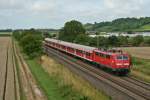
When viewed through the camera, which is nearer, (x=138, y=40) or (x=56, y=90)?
(x=56, y=90)

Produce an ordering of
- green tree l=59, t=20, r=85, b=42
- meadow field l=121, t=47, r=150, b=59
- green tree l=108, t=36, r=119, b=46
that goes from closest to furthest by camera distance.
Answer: meadow field l=121, t=47, r=150, b=59 → green tree l=108, t=36, r=119, b=46 → green tree l=59, t=20, r=85, b=42

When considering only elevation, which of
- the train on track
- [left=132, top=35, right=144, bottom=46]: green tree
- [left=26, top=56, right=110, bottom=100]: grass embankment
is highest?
the train on track

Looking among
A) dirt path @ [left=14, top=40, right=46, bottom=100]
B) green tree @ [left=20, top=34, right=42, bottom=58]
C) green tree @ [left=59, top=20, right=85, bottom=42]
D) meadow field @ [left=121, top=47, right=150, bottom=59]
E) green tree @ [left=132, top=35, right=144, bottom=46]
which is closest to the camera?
dirt path @ [left=14, top=40, right=46, bottom=100]

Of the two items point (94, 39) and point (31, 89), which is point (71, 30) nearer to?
point (94, 39)

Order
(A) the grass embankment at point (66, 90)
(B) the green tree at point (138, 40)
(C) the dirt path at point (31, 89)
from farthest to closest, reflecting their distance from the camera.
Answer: (B) the green tree at point (138, 40)
(C) the dirt path at point (31, 89)
(A) the grass embankment at point (66, 90)

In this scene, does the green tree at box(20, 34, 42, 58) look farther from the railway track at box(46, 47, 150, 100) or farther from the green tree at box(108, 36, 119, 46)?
the green tree at box(108, 36, 119, 46)

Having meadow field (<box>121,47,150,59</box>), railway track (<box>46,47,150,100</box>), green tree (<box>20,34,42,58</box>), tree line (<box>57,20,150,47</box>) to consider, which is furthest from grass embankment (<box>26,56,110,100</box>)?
tree line (<box>57,20,150,47</box>)

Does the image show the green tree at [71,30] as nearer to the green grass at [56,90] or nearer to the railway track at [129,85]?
the railway track at [129,85]

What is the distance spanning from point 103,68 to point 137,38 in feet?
277

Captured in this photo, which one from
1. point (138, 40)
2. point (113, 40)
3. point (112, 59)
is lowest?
point (138, 40)

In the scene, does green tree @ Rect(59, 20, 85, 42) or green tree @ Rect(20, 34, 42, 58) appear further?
green tree @ Rect(59, 20, 85, 42)

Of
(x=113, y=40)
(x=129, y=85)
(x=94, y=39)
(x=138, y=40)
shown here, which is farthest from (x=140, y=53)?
(x=138, y=40)

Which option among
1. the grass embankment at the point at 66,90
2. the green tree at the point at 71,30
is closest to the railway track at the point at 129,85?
the grass embankment at the point at 66,90

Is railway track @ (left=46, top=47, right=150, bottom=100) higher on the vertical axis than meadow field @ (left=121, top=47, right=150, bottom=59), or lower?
higher
